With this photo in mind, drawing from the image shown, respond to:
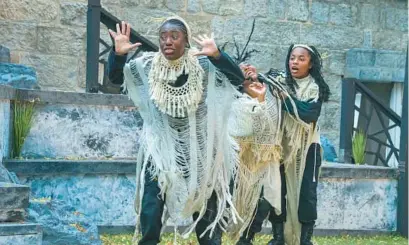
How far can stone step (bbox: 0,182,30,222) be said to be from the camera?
6660 millimetres

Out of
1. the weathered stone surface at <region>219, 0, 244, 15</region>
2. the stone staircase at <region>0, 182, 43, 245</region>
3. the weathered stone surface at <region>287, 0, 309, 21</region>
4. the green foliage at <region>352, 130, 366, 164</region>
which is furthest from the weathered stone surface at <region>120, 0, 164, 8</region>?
the stone staircase at <region>0, 182, 43, 245</region>

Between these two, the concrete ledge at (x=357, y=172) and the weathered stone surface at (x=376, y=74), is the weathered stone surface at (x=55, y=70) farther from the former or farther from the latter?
the weathered stone surface at (x=376, y=74)

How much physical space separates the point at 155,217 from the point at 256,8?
24.3 feet

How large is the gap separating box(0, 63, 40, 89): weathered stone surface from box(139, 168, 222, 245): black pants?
3.19 metres

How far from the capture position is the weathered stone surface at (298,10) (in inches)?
562

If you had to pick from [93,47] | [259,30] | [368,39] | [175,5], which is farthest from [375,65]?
[93,47]

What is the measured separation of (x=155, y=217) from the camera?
274 inches

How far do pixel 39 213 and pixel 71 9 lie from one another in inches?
209

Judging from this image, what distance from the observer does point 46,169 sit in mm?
9078

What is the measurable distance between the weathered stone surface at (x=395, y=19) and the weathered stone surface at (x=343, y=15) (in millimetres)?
461

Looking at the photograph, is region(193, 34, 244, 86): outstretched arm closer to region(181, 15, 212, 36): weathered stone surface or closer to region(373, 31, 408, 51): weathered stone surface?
region(181, 15, 212, 36): weathered stone surface

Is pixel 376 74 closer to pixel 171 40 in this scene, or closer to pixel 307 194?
pixel 307 194

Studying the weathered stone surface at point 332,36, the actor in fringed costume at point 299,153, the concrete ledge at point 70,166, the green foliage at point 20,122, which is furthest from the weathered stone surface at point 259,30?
the actor in fringed costume at point 299,153

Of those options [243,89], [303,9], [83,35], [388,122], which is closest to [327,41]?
[303,9]
